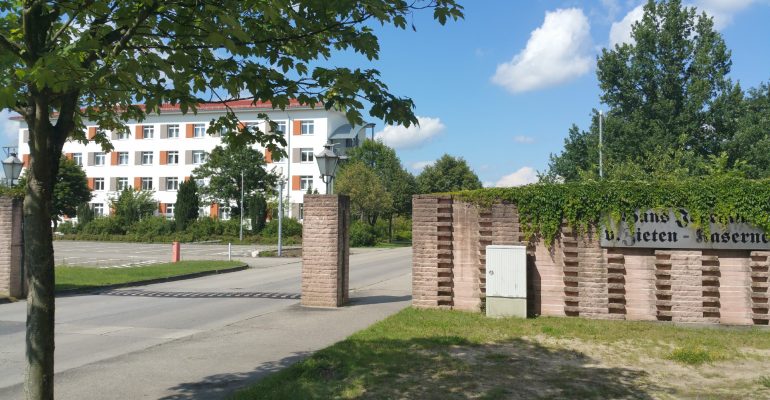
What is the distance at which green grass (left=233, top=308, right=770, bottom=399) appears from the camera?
620 centimetres

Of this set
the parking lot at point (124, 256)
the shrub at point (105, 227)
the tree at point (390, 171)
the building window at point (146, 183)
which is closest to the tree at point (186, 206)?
the shrub at point (105, 227)

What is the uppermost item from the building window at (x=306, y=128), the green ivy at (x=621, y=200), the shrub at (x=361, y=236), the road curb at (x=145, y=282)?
the building window at (x=306, y=128)

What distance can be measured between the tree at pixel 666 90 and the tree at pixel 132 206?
4166 centimetres

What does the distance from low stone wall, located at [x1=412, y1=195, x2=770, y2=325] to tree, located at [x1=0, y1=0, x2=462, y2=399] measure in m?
6.55

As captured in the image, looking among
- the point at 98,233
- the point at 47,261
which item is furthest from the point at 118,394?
the point at 98,233

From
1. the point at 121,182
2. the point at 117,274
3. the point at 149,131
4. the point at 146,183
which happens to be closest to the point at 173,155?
the point at 149,131

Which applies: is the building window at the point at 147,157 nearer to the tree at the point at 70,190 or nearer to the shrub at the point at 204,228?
the tree at the point at 70,190

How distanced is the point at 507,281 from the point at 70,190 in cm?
6112

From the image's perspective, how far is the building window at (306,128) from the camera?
65.8 metres

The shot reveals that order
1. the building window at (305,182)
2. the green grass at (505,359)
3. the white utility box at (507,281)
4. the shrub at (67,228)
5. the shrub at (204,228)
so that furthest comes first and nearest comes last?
the building window at (305,182), the shrub at (67,228), the shrub at (204,228), the white utility box at (507,281), the green grass at (505,359)

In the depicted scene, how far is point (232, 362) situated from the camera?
787 centimetres

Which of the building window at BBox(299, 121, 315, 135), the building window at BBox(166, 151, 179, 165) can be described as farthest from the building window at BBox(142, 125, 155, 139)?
the building window at BBox(299, 121, 315, 135)

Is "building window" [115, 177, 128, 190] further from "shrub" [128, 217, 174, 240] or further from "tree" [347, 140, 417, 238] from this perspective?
"tree" [347, 140, 417, 238]

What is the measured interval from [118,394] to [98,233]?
181ft
